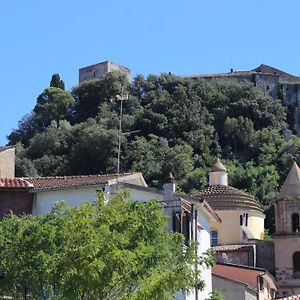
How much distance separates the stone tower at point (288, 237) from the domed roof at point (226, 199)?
2198mm

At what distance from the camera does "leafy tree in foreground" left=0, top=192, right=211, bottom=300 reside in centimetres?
2467

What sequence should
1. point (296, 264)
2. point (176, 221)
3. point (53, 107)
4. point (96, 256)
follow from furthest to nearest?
point (53, 107), point (296, 264), point (176, 221), point (96, 256)

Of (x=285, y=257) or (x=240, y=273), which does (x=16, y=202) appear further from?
(x=285, y=257)

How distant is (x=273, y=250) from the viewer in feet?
216

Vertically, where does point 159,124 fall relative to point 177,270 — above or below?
above

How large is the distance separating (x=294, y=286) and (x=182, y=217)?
30.6m

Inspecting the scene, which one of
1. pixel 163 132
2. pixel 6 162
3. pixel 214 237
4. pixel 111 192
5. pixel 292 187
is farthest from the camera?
pixel 163 132

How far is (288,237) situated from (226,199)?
5170 millimetres

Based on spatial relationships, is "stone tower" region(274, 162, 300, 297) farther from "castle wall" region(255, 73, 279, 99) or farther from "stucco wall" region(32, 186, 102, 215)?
"castle wall" region(255, 73, 279, 99)

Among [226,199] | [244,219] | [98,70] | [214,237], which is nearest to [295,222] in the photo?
[244,219]

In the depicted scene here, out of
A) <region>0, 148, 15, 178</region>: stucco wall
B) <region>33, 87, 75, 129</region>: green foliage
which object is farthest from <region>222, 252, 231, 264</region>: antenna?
<region>33, 87, 75, 129</region>: green foliage

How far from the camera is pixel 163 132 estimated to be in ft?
418

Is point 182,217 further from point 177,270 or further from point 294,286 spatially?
point 294,286

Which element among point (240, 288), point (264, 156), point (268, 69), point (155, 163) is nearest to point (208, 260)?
point (240, 288)
